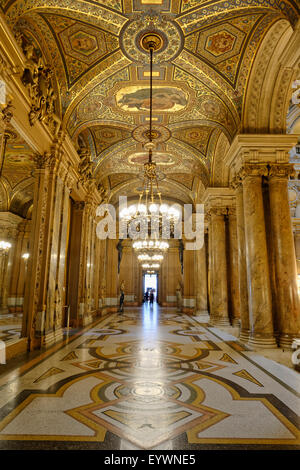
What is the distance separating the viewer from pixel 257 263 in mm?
5965

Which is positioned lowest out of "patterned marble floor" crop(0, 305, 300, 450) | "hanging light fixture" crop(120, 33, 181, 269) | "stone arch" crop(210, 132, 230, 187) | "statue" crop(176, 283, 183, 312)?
"patterned marble floor" crop(0, 305, 300, 450)

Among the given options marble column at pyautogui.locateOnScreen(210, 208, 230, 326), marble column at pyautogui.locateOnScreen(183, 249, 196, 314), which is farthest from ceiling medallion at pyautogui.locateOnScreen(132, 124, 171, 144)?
marble column at pyautogui.locateOnScreen(183, 249, 196, 314)

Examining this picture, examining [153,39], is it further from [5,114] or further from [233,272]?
[233,272]

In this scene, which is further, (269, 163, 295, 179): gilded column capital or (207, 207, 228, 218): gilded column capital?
(207, 207, 228, 218): gilded column capital

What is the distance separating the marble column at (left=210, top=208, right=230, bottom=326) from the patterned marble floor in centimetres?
390

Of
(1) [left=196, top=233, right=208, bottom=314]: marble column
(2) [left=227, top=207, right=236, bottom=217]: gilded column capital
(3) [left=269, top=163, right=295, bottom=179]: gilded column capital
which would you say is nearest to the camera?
(3) [left=269, top=163, right=295, bottom=179]: gilded column capital

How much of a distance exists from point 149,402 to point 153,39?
6.55 meters

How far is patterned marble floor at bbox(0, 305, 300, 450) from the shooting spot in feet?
7.38

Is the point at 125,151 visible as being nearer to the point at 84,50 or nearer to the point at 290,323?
the point at 84,50

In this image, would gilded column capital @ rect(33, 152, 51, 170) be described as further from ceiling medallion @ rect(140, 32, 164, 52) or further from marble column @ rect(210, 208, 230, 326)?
marble column @ rect(210, 208, 230, 326)

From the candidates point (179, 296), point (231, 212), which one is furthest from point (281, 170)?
point (179, 296)

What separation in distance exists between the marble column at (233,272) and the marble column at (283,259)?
11.3 feet

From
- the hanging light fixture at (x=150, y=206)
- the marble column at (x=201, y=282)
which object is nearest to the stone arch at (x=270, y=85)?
the hanging light fixture at (x=150, y=206)
